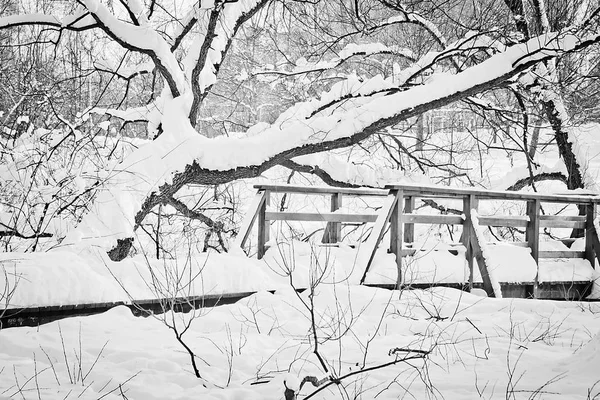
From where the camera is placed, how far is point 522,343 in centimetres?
354

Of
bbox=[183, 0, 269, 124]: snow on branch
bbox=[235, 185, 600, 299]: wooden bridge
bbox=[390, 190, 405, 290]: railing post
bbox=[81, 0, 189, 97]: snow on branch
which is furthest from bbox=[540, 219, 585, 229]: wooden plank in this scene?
bbox=[81, 0, 189, 97]: snow on branch

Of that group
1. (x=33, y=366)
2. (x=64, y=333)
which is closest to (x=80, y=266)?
(x=64, y=333)

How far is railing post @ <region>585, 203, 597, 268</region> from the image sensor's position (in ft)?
27.0

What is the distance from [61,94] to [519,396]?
831cm

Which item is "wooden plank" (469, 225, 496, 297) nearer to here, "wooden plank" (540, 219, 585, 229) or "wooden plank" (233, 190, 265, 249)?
"wooden plank" (540, 219, 585, 229)

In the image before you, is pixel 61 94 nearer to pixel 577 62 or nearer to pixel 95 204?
pixel 95 204

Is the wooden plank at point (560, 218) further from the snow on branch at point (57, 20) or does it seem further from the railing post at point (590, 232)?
the snow on branch at point (57, 20)

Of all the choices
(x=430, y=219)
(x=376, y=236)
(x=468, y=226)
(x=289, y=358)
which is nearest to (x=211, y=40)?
(x=376, y=236)

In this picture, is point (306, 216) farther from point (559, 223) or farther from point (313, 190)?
point (559, 223)

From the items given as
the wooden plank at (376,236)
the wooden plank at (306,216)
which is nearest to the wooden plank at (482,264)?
the wooden plank at (376,236)

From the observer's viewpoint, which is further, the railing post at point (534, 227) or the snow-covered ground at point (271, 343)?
the railing post at point (534, 227)

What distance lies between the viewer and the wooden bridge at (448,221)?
6445 mm

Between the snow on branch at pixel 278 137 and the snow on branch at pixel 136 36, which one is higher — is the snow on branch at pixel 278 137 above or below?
below

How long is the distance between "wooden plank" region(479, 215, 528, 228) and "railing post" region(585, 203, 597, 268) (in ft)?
4.64
